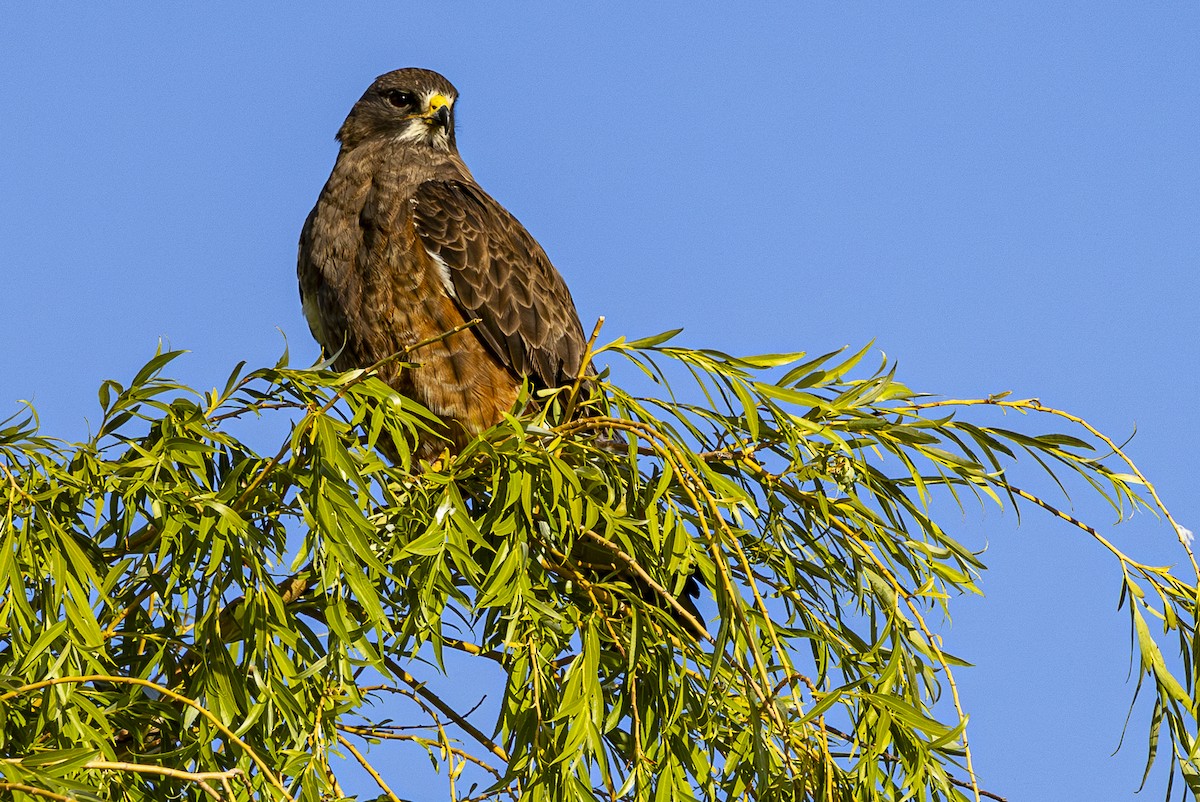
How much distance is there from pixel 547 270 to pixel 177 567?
13.0 feet

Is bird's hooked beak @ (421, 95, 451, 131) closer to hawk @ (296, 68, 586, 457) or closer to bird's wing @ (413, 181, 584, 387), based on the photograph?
hawk @ (296, 68, 586, 457)

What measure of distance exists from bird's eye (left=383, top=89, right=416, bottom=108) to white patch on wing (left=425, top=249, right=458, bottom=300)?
124 centimetres

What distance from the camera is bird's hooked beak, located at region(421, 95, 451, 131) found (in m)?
6.53

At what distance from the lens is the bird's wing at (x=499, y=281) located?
574 cm

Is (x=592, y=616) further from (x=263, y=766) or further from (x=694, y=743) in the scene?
(x=263, y=766)

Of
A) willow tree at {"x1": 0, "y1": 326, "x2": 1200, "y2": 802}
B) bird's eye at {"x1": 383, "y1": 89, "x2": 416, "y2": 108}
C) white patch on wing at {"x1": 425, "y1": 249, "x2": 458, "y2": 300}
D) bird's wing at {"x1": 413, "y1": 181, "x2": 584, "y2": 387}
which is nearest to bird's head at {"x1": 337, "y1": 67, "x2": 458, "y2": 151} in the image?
bird's eye at {"x1": 383, "y1": 89, "x2": 416, "y2": 108}

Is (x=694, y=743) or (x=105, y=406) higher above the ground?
(x=105, y=406)

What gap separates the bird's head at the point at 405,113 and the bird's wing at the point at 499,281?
418 mm

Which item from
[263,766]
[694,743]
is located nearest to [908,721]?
[694,743]

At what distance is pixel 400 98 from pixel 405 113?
13 centimetres

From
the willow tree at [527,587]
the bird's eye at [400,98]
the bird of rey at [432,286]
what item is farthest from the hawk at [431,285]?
the willow tree at [527,587]

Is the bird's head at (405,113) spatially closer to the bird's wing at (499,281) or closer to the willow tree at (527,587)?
the bird's wing at (499,281)

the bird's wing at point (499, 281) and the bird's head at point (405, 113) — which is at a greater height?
the bird's head at point (405, 113)

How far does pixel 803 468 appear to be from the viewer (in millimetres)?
2705
